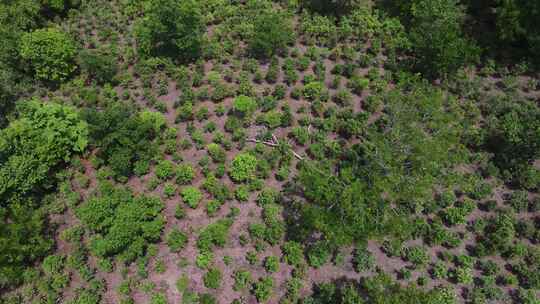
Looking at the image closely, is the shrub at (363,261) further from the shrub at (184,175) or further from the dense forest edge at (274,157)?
the shrub at (184,175)

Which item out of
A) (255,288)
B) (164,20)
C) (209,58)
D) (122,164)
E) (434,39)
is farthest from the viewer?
(209,58)

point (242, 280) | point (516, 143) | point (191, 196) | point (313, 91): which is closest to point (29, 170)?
point (191, 196)

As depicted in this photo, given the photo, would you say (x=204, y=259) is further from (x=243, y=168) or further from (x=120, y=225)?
(x=243, y=168)

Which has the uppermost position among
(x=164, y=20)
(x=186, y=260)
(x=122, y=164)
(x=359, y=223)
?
(x=164, y=20)

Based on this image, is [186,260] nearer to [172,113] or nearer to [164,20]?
[172,113]

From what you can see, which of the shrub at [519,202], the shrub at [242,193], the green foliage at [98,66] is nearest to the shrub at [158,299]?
the shrub at [242,193]

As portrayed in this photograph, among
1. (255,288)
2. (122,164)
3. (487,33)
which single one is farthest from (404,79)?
(122,164)
